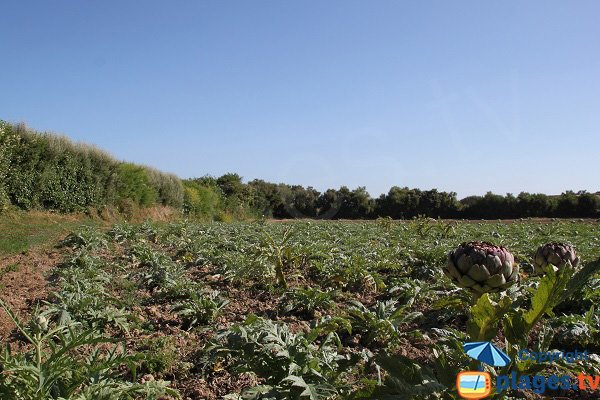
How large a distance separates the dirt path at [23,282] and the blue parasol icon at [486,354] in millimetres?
3325

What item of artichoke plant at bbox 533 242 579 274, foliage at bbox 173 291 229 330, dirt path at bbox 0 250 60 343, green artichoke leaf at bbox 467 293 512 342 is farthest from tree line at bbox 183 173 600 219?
green artichoke leaf at bbox 467 293 512 342

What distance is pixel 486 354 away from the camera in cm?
146

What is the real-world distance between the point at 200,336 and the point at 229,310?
654 mm

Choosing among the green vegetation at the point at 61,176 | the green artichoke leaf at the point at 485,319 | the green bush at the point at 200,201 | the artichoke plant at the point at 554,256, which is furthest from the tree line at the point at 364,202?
the green artichoke leaf at the point at 485,319

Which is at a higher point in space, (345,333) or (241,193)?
(241,193)

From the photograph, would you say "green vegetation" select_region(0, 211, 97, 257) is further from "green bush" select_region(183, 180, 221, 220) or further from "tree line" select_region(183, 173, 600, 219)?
"tree line" select_region(183, 173, 600, 219)

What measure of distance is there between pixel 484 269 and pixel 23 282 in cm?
532

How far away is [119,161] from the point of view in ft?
61.4

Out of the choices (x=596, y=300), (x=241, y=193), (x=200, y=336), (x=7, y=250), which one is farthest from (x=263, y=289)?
(x=241, y=193)

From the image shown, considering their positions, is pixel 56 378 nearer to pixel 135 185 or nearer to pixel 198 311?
pixel 198 311

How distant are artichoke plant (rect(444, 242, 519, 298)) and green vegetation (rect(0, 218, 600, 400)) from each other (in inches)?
0.7

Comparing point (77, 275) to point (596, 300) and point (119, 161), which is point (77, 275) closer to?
point (596, 300)

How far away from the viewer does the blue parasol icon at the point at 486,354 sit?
4.74 ft

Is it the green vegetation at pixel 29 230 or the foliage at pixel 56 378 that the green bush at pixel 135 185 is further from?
the foliage at pixel 56 378
